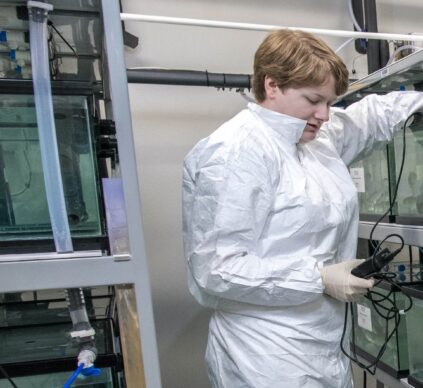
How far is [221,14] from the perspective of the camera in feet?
5.75

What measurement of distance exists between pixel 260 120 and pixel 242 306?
455 mm

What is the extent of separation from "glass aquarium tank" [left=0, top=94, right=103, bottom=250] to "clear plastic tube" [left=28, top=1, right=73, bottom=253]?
1.2 inches

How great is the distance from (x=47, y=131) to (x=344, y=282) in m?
0.66

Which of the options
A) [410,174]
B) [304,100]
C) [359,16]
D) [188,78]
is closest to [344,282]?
[304,100]

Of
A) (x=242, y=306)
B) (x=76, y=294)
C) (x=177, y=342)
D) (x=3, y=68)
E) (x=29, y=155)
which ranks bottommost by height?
(x=177, y=342)

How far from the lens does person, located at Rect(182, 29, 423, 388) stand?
2.92 feet

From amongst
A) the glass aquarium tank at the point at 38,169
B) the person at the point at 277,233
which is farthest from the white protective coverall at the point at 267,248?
the glass aquarium tank at the point at 38,169

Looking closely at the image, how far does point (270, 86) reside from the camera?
98cm

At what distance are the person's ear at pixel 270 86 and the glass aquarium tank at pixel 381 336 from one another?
663 millimetres

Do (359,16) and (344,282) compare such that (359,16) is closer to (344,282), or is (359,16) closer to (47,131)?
(344,282)

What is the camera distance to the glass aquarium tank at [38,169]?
0.69 metres

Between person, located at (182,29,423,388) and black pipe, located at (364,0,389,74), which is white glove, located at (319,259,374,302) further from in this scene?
black pipe, located at (364,0,389,74)

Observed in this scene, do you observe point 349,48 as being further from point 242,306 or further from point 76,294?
point 76,294

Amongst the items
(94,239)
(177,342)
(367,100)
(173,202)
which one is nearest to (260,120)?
(367,100)
